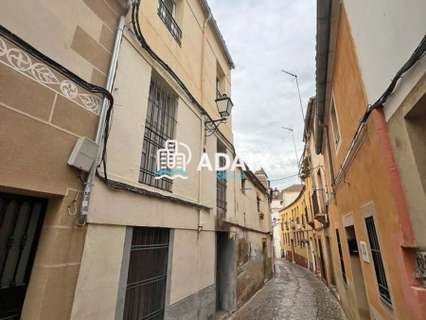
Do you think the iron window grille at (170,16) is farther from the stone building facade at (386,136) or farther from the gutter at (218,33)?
the stone building facade at (386,136)

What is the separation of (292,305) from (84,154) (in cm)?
921

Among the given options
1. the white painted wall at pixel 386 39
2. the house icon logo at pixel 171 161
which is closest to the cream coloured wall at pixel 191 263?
the house icon logo at pixel 171 161

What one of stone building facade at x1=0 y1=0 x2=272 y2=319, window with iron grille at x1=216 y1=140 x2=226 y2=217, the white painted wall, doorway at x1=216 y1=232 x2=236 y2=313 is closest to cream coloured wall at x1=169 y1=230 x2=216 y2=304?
stone building facade at x1=0 y1=0 x2=272 y2=319

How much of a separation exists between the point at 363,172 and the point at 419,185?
1523 mm

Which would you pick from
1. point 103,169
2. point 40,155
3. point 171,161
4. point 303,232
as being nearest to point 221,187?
point 171,161

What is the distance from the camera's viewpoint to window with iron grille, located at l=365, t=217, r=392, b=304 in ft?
9.91

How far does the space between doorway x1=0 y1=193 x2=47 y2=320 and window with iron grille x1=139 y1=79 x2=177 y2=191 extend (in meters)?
1.72

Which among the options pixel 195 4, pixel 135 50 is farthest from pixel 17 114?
pixel 195 4

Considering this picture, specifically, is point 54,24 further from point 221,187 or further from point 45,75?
point 221,187

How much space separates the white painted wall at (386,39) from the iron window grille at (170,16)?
12.2ft

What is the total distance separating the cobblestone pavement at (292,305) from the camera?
23.4 ft

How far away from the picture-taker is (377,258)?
324 cm

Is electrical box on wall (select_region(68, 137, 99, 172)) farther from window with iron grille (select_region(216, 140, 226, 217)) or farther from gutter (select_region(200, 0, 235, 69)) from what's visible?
gutter (select_region(200, 0, 235, 69))

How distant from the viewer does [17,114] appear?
6.44 feet
